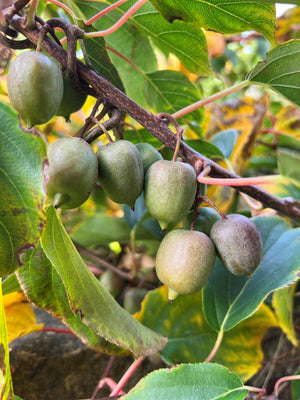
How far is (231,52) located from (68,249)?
166cm

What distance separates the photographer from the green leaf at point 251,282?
0.67 m

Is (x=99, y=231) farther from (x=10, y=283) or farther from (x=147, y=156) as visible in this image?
(x=147, y=156)

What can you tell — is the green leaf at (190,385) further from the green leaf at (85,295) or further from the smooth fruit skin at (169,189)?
the smooth fruit skin at (169,189)

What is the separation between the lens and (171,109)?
34.8 inches

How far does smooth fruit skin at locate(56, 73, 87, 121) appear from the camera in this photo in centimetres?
53

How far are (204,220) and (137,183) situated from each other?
0.48ft

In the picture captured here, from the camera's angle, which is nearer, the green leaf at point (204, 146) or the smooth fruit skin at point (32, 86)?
the smooth fruit skin at point (32, 86)

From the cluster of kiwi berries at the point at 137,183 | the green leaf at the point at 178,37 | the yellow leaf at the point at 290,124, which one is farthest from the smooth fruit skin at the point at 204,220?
the yellow leaf at the point at 290,124

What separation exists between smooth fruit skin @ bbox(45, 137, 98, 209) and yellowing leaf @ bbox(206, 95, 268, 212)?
0.66m

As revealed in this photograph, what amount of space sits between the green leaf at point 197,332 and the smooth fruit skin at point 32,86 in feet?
1.44

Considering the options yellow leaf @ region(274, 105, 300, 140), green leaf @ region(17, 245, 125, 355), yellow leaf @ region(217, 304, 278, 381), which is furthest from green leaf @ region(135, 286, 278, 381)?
yellow leaf @ region(274, 105, 300, 140)

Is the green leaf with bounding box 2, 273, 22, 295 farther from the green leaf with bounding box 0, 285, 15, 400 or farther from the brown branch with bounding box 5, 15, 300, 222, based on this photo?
the brown branch with bounding box 5, 15, 300, 222

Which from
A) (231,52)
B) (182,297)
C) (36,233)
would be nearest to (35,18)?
(36,233)

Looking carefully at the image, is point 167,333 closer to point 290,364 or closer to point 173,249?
point 173,249
